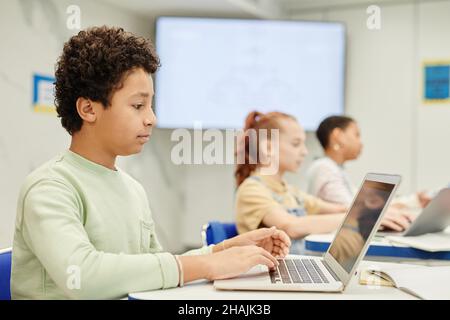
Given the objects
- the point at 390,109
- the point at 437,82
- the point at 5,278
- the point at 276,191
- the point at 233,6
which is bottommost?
the point at 5,278

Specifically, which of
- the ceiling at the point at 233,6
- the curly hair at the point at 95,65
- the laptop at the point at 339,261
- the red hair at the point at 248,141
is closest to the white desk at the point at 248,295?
the laptop at the point at 339,261

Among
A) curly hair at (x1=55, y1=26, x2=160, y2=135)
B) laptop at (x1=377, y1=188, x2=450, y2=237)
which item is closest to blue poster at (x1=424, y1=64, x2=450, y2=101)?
laptop at (x1=377, y1=188, x2=450, y2=237)

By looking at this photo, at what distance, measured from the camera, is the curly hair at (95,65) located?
45.1 inches

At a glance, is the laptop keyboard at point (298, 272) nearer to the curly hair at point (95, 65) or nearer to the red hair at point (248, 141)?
the curly hair at point (95, 65)

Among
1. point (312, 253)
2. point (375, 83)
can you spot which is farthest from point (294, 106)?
point (312, 253)

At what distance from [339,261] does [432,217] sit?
0.78m

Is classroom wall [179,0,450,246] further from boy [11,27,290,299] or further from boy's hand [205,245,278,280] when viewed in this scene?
boy's hand [205,245,278,280]

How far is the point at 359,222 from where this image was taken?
1183 mm

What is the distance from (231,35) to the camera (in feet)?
12.3

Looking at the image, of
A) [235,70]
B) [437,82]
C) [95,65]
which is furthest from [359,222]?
[437,82]

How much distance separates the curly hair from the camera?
1.14 metres

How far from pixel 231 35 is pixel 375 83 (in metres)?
1.09

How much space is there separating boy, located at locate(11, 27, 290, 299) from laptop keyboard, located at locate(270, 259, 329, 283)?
0.03 m

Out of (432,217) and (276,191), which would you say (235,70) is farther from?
(432,217)
